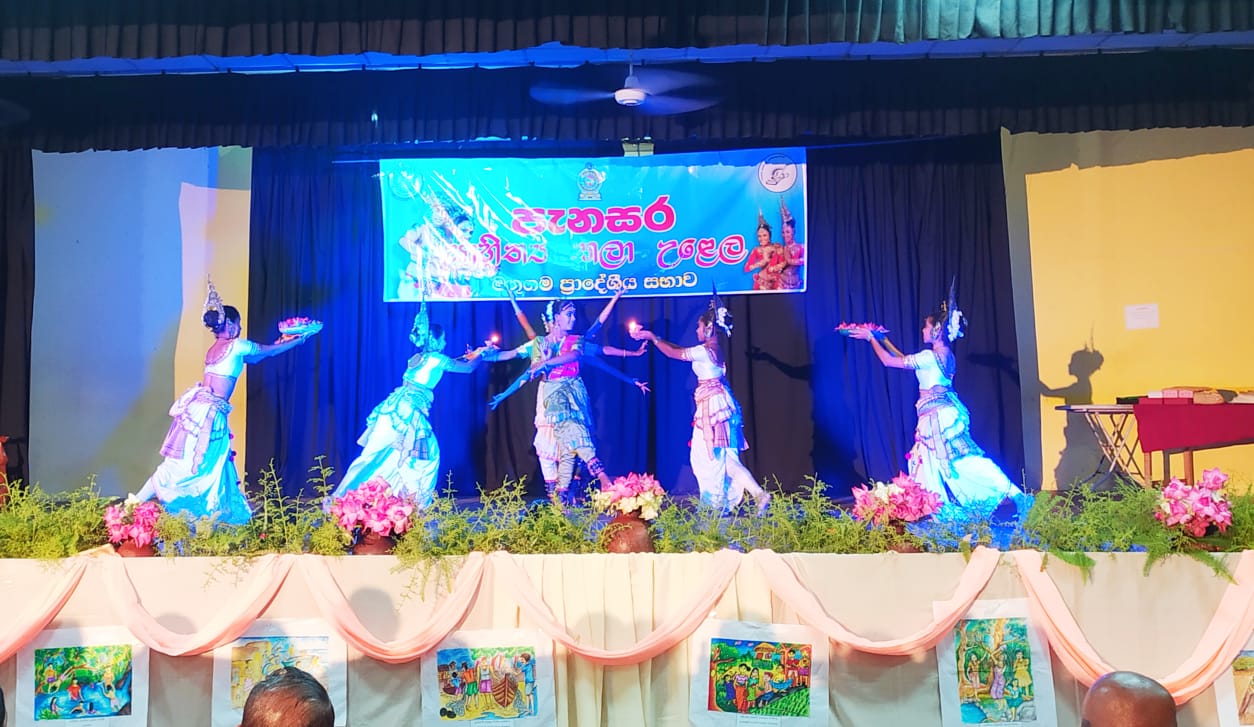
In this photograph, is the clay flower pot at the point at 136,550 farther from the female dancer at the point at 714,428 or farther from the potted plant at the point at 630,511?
the female dancer at the point at 714,428

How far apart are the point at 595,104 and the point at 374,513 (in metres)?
3.81

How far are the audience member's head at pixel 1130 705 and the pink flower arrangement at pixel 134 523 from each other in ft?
8.73

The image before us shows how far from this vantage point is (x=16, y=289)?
6.69m

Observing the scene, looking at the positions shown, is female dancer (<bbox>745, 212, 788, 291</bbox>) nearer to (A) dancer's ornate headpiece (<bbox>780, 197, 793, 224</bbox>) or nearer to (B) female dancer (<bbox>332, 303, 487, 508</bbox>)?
(A) dancer's ornate headpiece (<bbox>780, 197, 793, 224</bbox>)

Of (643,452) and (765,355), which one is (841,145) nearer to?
(765,355)

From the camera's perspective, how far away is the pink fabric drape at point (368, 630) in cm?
289

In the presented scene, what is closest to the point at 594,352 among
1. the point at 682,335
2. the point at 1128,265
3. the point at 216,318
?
the point at 682,335

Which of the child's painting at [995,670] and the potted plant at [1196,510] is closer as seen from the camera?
the child's painting at [995,670]

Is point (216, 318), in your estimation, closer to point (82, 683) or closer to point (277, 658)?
point (82, 683)

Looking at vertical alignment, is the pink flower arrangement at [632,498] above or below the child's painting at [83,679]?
above

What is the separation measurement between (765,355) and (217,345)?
151 inches

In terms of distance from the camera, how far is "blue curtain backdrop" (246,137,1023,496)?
746 centimetres

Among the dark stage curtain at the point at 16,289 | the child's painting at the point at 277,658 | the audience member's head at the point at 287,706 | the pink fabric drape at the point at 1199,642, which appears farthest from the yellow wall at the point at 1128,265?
the dark stage curtain at the point at 16,289

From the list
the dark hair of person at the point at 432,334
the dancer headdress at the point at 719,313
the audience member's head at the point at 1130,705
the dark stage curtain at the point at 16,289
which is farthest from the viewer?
the dark hair of person at the point at 432,334
